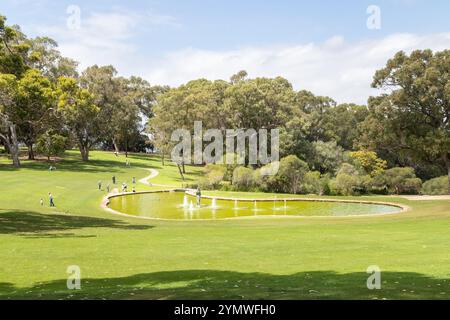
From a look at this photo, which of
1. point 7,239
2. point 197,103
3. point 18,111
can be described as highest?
point 197,103

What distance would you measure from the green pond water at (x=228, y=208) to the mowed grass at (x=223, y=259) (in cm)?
638

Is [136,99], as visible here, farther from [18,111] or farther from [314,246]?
[314,246]

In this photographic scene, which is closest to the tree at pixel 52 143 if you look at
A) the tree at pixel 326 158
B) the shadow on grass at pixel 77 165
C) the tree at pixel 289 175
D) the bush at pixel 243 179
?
the shadow on grass at pixel 77 165

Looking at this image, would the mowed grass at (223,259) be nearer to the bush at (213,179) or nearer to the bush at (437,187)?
the bush at (437,187)

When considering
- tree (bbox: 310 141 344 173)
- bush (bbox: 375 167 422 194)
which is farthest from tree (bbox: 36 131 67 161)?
bush (bbox: 375 167 422 194)

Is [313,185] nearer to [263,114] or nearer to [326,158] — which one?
[326,158]

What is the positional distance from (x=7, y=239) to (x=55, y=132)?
173ft

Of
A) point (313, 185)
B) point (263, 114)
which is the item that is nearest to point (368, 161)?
point (313, 185)

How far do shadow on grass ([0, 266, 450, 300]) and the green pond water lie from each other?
20.6 metres

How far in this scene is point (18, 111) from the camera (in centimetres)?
2481

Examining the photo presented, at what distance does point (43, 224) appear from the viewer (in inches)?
907

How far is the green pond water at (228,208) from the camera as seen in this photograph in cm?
3312
